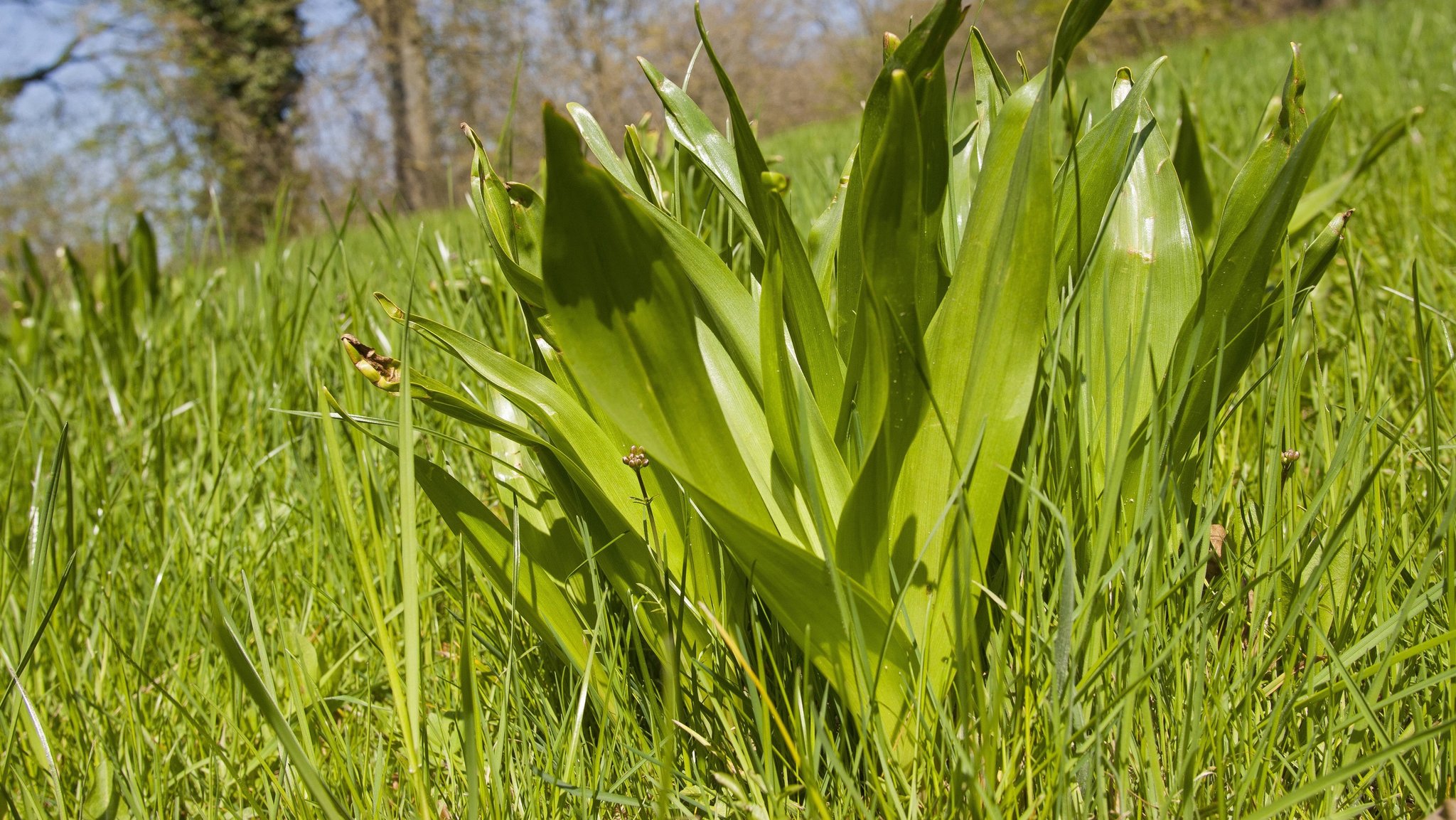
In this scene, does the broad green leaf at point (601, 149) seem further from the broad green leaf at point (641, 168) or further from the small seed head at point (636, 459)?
the small seed head at point (636, 459)

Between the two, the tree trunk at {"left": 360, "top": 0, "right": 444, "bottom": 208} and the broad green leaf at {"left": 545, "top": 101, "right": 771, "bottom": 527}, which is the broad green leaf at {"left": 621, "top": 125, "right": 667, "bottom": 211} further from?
the tree trunk at {"left": 360, "top": 0, "right": 444, "bottom": 208}

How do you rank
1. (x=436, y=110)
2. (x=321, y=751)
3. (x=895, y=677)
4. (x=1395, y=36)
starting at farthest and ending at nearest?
(x=436, y=110) → (x=1395, y=36) → (x=321, y=751) → (x=895, y=677)

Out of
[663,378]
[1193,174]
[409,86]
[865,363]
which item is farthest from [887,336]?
[409,86]

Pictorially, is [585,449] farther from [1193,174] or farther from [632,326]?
[1193,174]

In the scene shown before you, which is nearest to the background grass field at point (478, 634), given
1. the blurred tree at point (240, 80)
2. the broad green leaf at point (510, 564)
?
the broad green leaf at point (510, 564)

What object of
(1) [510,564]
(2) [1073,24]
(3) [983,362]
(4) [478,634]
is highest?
(2) [1073,24]

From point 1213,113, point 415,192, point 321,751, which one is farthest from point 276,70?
point 321,751

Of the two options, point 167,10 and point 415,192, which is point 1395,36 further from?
point 167,10

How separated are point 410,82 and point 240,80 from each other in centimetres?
262

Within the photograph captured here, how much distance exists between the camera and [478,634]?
95 centimetres

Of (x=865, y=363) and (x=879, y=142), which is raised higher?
(x=879, y=142)

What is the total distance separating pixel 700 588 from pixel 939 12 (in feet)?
1.68

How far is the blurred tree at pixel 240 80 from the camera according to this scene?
42.5ft

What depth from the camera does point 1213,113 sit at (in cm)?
341
